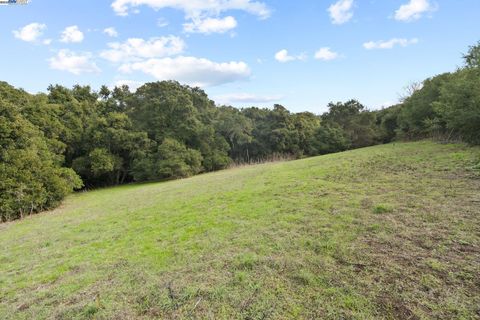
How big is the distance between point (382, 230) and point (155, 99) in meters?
19.7

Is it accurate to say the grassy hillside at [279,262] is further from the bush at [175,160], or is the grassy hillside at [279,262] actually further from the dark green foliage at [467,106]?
the bush at [175,160]

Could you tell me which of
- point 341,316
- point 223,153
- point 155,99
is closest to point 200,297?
point 341,316

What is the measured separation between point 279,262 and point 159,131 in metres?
19.7

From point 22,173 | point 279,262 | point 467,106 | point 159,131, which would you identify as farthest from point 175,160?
point 467,106

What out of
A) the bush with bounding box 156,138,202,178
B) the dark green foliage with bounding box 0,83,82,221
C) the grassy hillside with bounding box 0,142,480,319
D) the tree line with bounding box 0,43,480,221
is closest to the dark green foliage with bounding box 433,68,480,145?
the tree line with bounding box 0,43,480,221

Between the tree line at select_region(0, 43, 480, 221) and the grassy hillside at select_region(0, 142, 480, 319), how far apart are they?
18.6 ft

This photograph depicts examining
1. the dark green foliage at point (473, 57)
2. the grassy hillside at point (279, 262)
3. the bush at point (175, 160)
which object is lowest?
the grassy hillside at point (279, 262)

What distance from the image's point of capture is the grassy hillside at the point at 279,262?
2.34 m

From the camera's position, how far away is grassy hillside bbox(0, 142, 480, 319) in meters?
2.34

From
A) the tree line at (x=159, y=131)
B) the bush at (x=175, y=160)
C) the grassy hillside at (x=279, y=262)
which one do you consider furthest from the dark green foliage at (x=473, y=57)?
the bush at (x=175, y=160)

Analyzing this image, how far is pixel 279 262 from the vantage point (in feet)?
10.3

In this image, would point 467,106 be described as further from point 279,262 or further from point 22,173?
point 22,173

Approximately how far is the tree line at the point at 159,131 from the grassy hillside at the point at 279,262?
568 centimetres

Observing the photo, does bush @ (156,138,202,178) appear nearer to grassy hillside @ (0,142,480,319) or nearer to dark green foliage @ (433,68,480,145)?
grassy hillside @ (0,142,480,319)
